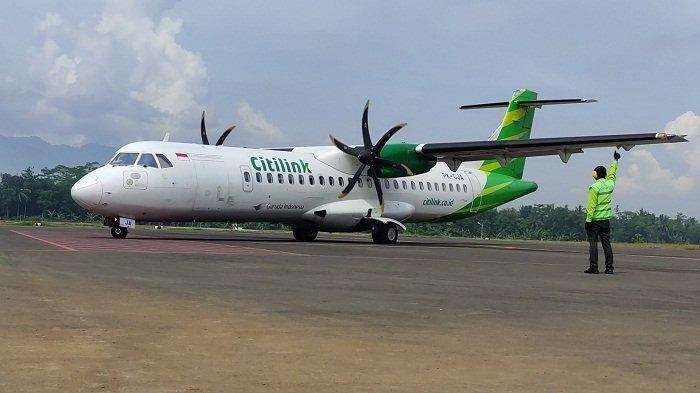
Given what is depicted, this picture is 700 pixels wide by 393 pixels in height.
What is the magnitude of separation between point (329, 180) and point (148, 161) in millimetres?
7712

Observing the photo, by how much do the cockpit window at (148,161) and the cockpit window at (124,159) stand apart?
231 millimetres

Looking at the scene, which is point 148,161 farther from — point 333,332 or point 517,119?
point 333,332

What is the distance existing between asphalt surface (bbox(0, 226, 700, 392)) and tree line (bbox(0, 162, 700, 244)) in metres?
118

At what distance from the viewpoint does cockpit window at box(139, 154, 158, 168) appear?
2473cm

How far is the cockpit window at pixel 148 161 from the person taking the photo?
24.7 meters

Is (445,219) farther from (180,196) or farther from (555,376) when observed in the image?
(555,376)

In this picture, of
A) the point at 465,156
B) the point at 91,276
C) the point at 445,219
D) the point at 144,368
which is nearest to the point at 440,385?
the point at 144,368

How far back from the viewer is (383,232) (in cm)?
3064

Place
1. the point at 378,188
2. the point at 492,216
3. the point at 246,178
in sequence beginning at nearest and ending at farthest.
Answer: the point at 246,178, the point at 378,188, the point at 492,216

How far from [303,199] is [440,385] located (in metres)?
24.5

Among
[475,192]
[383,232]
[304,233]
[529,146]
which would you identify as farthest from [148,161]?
[475,192]

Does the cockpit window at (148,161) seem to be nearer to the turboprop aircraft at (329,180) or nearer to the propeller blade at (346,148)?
the turboprop aircraft at (329,180)

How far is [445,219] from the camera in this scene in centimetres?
3531

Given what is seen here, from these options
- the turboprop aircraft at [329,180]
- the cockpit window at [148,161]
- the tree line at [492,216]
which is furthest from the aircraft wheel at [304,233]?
the tree line at [492,216]
